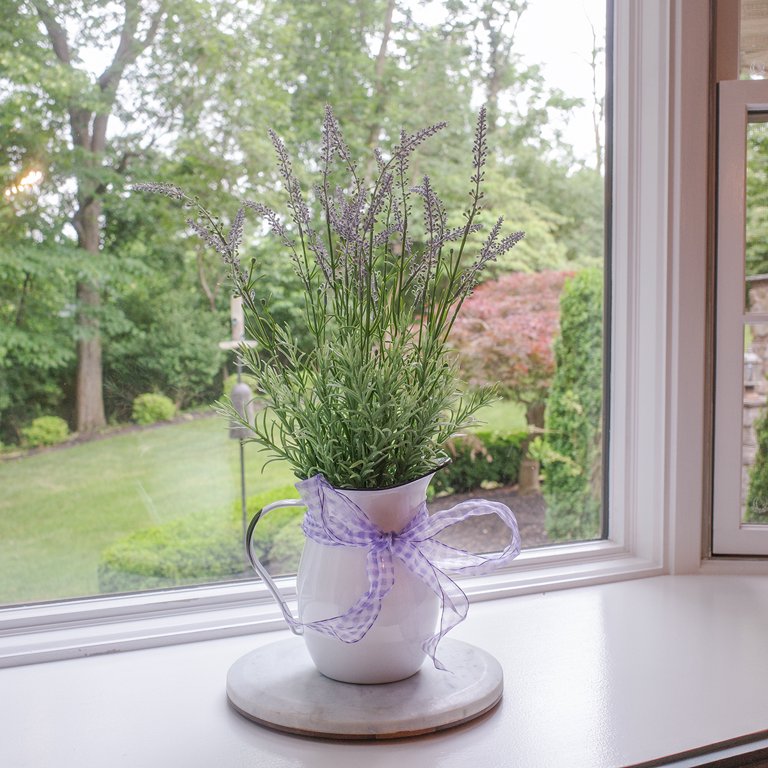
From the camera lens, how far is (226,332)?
→ 148cm

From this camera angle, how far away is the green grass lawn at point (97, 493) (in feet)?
4.39

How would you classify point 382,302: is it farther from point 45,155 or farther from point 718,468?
point 718,468

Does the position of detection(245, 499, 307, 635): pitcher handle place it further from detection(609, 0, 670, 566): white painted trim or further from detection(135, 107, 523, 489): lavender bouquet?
detection(609, 0, 670, 566): white painted trim

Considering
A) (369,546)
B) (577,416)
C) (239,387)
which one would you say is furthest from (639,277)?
(369,546)

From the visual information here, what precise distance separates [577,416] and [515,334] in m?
0.22

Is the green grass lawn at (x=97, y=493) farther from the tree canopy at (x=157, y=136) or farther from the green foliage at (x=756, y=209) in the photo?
the green foliage at (x=756, y=209)

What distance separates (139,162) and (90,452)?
50cm

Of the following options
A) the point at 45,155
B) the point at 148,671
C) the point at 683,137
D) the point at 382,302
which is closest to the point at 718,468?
the point at 683,137

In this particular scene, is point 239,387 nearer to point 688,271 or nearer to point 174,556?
point 174,556

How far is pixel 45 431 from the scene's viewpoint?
135 centimetres

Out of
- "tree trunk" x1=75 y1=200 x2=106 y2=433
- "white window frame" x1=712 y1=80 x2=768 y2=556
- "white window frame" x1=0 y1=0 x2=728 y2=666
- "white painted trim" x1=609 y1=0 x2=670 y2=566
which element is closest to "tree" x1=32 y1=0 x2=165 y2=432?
"tree trunk" x1=75 y1=200 x2=106 y2=433

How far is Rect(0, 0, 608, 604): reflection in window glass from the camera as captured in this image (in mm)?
1338

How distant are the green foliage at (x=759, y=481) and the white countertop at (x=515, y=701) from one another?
0.80 ft

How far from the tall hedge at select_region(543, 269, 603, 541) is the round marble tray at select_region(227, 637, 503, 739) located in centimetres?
71
